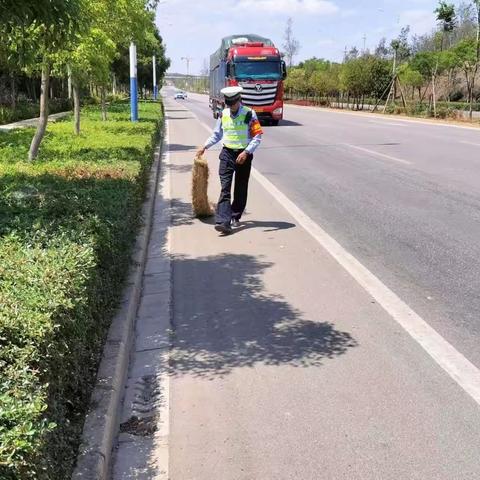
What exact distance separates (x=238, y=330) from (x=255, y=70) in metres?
24.7

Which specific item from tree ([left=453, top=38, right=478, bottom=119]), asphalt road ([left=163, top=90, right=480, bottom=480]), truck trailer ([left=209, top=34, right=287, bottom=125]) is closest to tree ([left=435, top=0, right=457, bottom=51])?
tree ([left=453, top=38, right=478, bottom=119])

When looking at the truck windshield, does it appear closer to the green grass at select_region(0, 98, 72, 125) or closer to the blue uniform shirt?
the green grass at select_region(0, 98, 72, 125)

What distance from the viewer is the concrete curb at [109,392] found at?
2.73 metres

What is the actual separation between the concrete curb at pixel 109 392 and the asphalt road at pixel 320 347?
32 centimetres

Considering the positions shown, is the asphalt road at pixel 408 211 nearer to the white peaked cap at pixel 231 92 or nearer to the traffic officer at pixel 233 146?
the traffic officer at pixel 233 146

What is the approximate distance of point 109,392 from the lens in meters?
3.39

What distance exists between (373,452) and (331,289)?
2.55m

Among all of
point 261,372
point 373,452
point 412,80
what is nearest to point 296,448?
point 373,452

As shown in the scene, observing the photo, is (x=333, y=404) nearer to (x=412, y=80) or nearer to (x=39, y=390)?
(x=39, y=390)

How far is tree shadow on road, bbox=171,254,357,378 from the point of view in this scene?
13.5ft

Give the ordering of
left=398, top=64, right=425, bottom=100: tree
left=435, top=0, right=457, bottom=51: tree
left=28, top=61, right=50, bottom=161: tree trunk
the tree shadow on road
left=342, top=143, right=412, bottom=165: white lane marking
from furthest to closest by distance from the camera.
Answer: left=398, top=64, right=425, bottom=100: tree < left=435, top=0, right=457, bottom=51: tree < left=342, top=143, right=412, bottom=165: white lane marking < left=28, top=61, right=50, bottom=161: tree trunk < the tree shadow on road

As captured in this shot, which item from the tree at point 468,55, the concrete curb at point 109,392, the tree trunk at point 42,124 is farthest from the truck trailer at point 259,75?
the concrete curb at point 109,392

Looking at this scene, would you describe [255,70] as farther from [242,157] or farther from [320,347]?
[320,347]

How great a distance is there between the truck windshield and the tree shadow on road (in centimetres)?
2309
